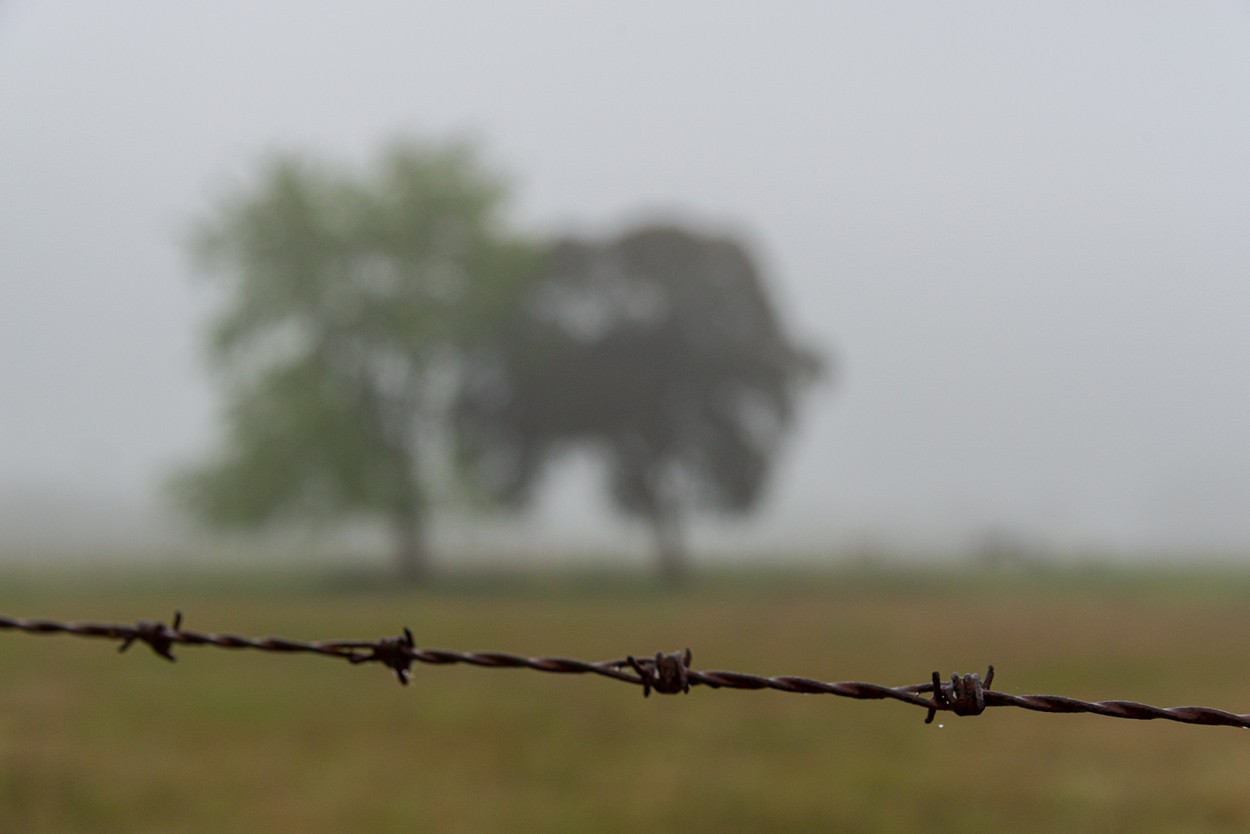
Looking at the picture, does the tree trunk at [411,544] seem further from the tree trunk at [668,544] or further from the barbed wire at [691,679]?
the barbed wire at [691,679]

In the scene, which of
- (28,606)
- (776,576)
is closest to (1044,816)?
(28,606)

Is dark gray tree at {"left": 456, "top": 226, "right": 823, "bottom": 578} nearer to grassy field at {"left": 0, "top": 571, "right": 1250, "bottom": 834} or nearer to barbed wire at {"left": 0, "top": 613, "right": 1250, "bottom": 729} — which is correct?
grassy field at {"left": 0, "top": 571, "right": 1250, "bottom": 834}

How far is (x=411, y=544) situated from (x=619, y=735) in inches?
818

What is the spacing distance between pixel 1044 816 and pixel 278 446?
2461 centimetres

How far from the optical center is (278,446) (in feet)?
89.7

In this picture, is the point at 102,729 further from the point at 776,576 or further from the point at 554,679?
the point at 776,576

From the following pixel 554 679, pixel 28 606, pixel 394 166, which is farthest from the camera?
pixel 394 166

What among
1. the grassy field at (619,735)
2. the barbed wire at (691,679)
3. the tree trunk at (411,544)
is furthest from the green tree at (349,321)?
the barbed wire at (691,679)

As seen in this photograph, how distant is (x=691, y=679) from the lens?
1.55 metres

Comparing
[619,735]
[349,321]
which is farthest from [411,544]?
[619,735]

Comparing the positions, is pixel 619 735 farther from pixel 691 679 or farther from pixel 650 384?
A: pixel 650 384

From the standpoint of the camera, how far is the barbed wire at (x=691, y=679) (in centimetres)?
142

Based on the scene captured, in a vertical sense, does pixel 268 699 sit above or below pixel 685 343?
below

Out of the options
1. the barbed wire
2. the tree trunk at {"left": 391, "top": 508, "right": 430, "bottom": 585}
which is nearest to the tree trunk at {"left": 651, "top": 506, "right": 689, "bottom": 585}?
the tree trunk at {"left": 391, "top": 508, "right": 430, "bottom": 585}
